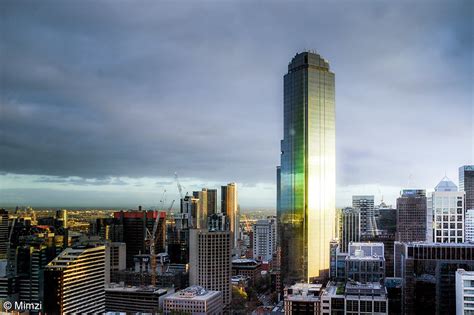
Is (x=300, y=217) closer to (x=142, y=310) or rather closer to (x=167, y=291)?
(x=167, y=291)

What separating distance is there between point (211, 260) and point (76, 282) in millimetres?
3277

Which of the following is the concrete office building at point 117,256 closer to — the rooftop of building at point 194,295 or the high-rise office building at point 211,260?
the high-rise office building at point 211,260

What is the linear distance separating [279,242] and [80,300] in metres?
5.99

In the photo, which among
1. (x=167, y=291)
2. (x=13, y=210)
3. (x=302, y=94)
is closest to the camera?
(x=13, y=210)

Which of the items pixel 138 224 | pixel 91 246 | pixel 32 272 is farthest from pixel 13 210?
pixel 138 224

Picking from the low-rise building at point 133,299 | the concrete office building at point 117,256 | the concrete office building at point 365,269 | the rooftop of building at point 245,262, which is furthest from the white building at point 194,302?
the rooftop of building at point 245,262

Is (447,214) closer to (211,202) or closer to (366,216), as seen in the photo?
(366,216)

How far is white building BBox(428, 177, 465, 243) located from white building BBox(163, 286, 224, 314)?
4311 mm

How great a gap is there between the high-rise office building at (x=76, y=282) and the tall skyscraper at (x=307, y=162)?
15.7 ft

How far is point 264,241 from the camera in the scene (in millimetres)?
14492

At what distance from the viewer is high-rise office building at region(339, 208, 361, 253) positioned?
44.1 ft

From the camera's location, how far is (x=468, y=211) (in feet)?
31.6

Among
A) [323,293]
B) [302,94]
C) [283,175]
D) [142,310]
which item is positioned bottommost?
[142,310]

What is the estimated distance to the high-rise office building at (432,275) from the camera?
6.30 m
